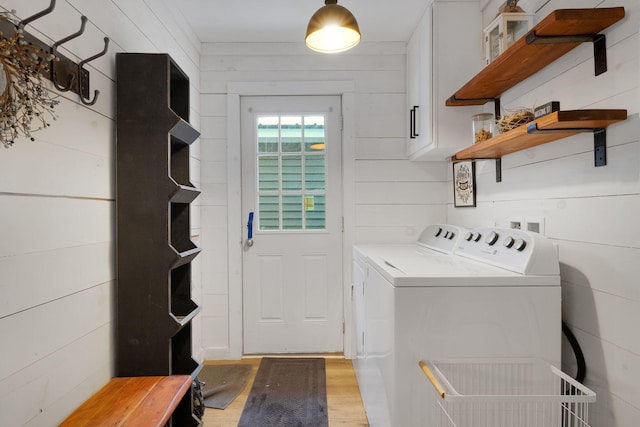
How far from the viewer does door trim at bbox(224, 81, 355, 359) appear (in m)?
2.75

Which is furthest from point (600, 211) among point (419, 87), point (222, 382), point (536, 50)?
→ point (222, 382)

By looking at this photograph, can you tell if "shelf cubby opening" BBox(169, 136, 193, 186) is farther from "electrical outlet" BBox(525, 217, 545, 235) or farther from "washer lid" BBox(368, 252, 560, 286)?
"electrical outlet" BBox(525, 217, 545, 235)

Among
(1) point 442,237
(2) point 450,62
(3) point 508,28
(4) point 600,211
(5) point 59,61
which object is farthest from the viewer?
(1) point 442,237

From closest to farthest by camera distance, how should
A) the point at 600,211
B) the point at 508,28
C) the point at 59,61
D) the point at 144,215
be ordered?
the point at 59,61 < the point at 600,211 < the point at 144,215 < the point at 508,28

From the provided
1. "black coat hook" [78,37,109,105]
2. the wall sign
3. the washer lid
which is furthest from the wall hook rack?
the wall sign

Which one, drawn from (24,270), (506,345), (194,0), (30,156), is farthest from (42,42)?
(506,345)

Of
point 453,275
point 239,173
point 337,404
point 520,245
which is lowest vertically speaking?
point 337,404

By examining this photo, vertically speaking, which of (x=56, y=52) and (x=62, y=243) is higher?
(x=56, y=52)

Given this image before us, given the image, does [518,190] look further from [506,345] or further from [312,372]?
[312,372]

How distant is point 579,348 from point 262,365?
1968mm

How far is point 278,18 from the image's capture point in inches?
94.3

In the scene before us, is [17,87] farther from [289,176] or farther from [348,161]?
[348,161]

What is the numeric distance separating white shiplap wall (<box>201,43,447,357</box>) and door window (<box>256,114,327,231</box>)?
8.4 inches

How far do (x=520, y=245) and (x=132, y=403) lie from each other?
5.11 ft
